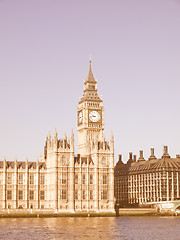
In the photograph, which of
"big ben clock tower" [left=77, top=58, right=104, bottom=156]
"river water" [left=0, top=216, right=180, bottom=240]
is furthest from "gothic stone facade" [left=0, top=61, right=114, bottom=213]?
"river water" [left=0, top=216, right=180, bottom=240]

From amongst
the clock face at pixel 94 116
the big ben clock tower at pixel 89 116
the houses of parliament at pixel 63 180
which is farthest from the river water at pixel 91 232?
the clock face at pixel 94 116

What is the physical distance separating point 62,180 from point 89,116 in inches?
1177

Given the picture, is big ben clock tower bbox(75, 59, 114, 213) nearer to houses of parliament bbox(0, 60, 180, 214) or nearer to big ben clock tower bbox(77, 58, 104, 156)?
houses of parliament bbox(0, 60, 180, 214)

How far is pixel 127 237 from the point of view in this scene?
88312mm

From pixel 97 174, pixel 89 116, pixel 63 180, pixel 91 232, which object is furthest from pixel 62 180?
pixel 91 232

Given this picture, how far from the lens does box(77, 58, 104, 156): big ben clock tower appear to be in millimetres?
168000

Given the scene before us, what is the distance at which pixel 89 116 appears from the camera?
170m

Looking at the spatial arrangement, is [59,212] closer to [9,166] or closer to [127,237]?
[9,166]

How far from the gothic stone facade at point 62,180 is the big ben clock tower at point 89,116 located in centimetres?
1524

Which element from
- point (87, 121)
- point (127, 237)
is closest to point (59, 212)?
point (87, 121)

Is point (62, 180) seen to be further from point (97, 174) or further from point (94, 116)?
point (94, 116)

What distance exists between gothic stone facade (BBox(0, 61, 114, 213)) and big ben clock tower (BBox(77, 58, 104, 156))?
1524 centimetres

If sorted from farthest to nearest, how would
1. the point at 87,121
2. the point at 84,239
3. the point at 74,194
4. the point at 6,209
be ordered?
the point at 87,121 → the point at 74,194 → the point at 6,209 → the point at 84,239

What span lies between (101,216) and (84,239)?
60.7 meters
